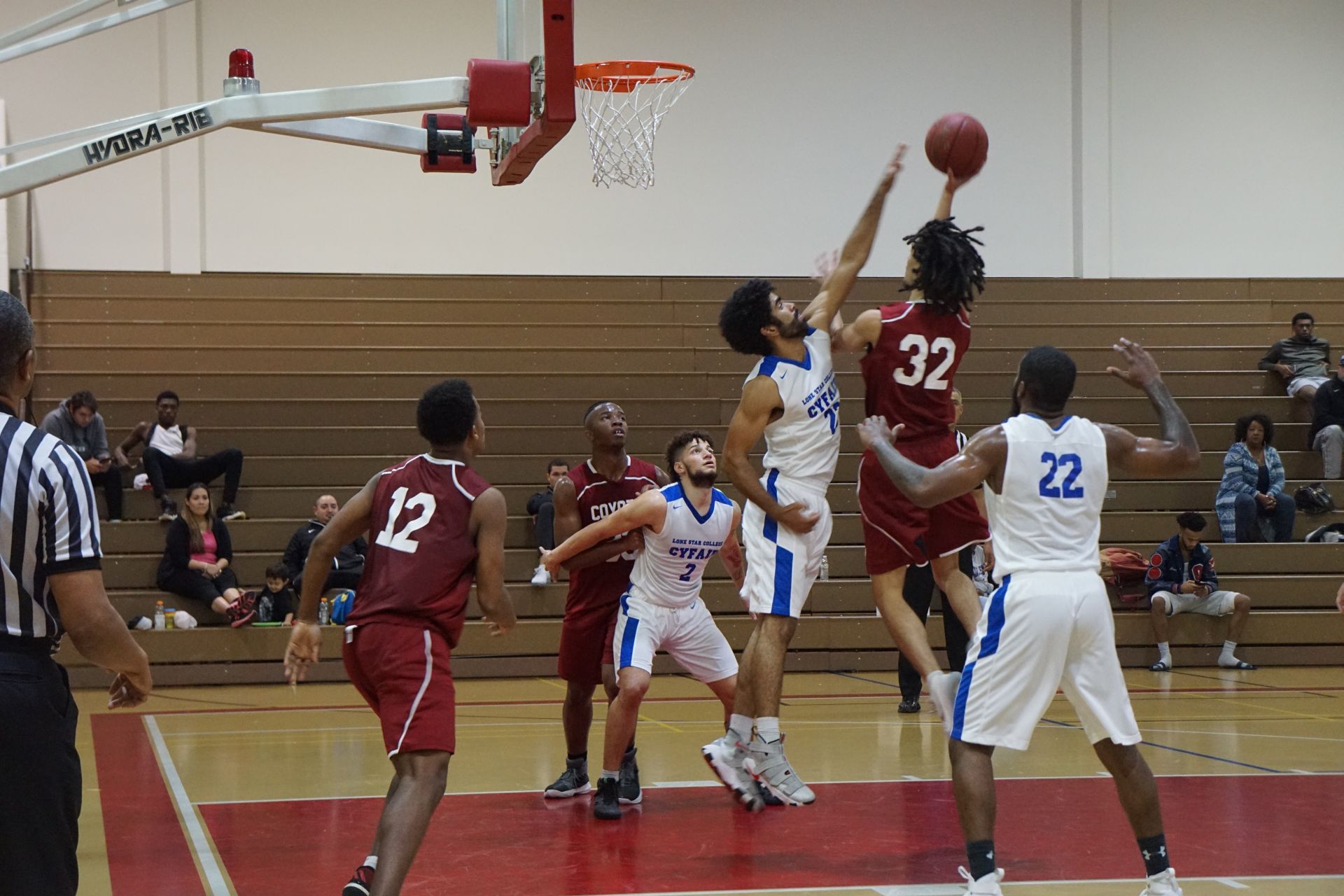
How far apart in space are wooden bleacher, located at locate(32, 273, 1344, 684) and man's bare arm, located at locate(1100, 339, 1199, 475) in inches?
280

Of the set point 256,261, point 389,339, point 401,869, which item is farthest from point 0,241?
point 401,869

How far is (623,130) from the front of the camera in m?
13.8

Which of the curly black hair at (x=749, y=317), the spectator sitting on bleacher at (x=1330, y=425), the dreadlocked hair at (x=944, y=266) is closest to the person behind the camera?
the dreadlocked hair at (x=944, y=266)

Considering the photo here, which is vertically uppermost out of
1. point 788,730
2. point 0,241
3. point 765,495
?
point 0,241

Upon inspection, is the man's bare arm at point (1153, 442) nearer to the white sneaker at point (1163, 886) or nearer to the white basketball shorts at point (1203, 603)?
the white sneaker at point (1163, 886)

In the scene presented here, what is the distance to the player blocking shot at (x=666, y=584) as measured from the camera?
5.98 metres

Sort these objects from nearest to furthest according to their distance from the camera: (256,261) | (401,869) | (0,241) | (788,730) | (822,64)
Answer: (401,869) < (788,730) < (0,241) < (256,261) < (822,64)

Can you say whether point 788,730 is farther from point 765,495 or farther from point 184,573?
point 184,573

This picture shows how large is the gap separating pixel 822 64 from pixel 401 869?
1429 centimetres

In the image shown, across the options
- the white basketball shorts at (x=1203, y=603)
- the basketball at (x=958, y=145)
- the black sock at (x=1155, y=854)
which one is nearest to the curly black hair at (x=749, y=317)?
the basketball at (x=958, y=145)

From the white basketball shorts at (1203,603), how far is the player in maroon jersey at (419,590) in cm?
846

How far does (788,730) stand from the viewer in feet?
27.7

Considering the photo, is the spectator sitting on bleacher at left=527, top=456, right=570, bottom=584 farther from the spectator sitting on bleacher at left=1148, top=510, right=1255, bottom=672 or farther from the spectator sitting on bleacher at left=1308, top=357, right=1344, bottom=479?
the spectator sitting on bleacher at left=1308, top=357, right=1344, bottom=479

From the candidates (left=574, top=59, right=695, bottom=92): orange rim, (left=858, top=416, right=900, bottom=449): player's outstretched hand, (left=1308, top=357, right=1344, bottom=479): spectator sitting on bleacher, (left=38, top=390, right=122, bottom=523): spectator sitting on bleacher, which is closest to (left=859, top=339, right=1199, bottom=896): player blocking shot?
(left=858, top=416, right=900, bottom=449): player's outstretched hand
